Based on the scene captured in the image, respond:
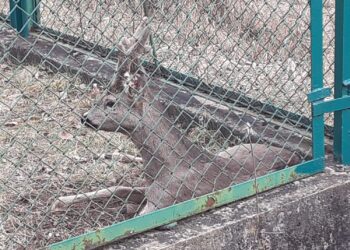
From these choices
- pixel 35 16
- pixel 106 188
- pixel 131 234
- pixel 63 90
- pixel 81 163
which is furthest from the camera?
pixel 35 16

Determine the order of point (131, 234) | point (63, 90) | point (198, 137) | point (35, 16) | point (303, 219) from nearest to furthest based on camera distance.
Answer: point (131, 234)
point (303, 219)
point (198, 137)
point (63, 90)
point (35, 16)

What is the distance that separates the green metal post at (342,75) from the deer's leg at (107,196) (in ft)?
3.24

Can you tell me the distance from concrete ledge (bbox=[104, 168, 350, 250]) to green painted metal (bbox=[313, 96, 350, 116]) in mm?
320

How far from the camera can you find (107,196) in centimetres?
388

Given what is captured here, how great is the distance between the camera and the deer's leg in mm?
3744

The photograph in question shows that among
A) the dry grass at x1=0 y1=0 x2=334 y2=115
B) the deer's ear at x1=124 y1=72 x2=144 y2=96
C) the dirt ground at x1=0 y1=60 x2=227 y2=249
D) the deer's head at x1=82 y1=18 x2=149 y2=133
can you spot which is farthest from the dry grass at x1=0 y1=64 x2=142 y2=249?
the dry grass at x1=0 y1=0 x2=334 y2=115

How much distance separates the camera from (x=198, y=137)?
455 centimetres

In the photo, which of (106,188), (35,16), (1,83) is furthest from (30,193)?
(35,16)

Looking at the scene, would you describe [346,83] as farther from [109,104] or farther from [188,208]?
[109,104]

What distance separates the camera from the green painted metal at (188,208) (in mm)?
3082

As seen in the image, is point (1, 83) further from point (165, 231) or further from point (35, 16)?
point (165, 231)

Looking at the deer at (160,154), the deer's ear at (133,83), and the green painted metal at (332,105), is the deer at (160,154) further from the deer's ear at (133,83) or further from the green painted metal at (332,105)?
the green painted metal at (332,105)

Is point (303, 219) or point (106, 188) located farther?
point (106, 188)

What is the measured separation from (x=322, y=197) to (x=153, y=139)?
96cm
